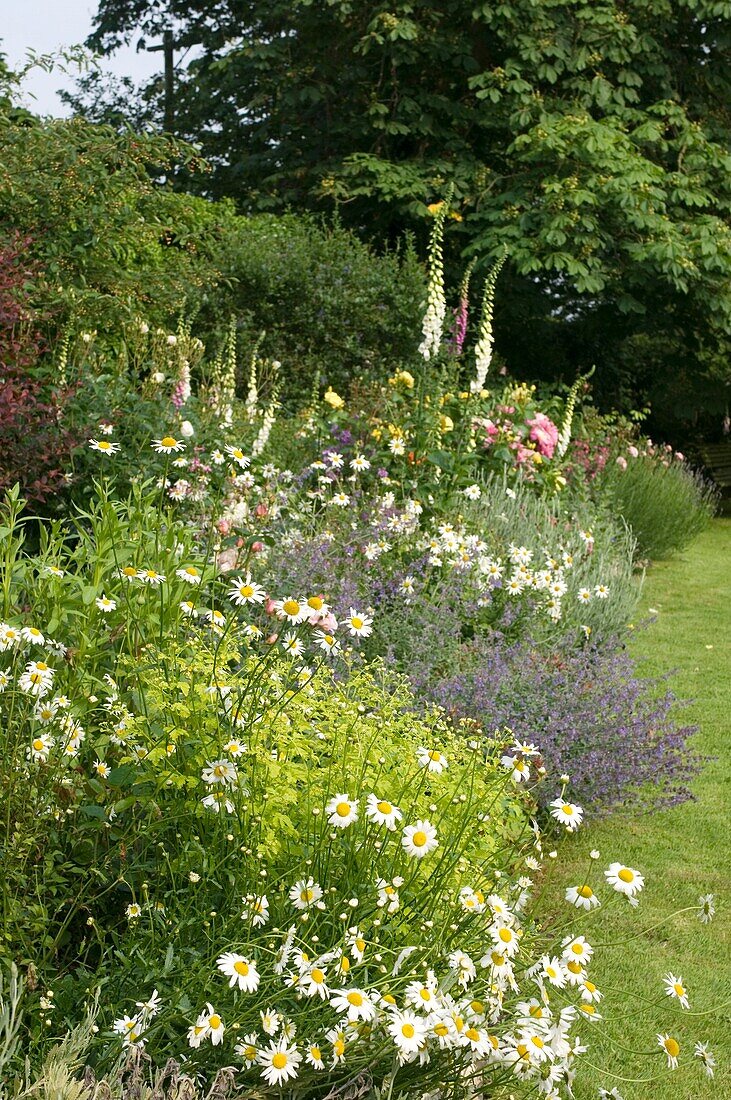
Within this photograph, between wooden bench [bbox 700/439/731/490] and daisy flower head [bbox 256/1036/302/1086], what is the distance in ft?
44.6

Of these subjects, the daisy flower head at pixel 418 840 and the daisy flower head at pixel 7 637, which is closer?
the daisy flower head at pixel 418 840

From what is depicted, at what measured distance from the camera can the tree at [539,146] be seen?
1175 centimetres

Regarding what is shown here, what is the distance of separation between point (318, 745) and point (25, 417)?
119 inches

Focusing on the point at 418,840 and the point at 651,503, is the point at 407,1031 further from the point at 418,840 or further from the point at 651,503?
the point at 651,503

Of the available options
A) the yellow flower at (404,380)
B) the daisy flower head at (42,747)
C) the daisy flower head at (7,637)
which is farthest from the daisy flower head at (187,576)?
the yellow flower at (404,380)

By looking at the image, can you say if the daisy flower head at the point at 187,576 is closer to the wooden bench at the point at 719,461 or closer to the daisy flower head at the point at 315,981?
the daisy flower head at the point at 315,981

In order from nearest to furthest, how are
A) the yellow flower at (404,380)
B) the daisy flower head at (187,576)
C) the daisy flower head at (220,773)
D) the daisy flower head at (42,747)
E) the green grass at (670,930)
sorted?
the daisy flower head at (220,773), the daisy flower head at (42,747), the green grass at (670,930), the daisy flower head at (187,576), the yellow flower at (404,380)

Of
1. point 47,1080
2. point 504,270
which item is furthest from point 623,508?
point 47,1080

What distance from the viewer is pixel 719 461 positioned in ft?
49.2

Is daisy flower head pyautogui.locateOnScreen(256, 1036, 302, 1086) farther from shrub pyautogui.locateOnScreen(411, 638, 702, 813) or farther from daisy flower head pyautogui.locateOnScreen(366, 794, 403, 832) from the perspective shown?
shrub pyautogui.locateOnScreen(411, 638, 702, 813)

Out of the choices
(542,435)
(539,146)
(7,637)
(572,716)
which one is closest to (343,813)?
(7,637)

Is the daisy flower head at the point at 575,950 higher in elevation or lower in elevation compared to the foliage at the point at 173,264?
lower

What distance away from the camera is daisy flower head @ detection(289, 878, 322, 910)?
2.04m

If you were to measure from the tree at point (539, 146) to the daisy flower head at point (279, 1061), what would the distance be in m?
10.4
